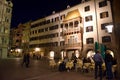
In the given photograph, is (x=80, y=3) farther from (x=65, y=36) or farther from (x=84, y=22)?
(x=65, y=36)

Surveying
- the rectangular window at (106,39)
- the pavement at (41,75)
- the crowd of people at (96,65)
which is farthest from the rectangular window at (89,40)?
the pavement at (41,75)

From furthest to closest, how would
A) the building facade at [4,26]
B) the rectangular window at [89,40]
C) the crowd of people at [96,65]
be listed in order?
1. the building facade at [4,26]
2. the rectangular window at [89,40]
3. the crowd of people at [96,65]

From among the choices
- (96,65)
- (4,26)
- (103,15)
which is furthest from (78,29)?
(96,65)

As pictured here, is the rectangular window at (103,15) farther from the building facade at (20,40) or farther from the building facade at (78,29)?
the building facade at (20,40)

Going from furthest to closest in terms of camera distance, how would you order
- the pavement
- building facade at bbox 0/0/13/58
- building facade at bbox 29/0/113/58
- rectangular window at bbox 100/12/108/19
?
building facade at bbox 0/0/13/58 → building facade at bbox 29/0/113/58 → rectangular window at bbox 100/12/108/19 → the pavement

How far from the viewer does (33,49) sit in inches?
2216

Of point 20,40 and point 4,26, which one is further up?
point 4,26

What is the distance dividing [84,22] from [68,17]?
582cm

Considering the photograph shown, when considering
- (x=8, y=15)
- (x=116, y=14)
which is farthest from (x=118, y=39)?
(x=8, y=15)

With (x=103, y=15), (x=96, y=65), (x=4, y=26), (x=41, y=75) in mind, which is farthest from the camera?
(x=4, y=26)

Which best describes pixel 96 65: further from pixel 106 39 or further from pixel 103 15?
pixel 103 15

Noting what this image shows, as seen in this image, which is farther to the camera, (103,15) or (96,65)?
(103,15)

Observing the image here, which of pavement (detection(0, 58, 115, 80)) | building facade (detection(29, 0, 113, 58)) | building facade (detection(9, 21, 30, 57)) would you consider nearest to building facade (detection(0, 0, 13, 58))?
building facade (detection(9, 21, 30, 57))

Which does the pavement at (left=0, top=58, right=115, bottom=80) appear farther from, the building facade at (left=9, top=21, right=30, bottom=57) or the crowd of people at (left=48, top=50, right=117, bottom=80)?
the building facade at (left=9, top=21, right=30, bottom=57)
